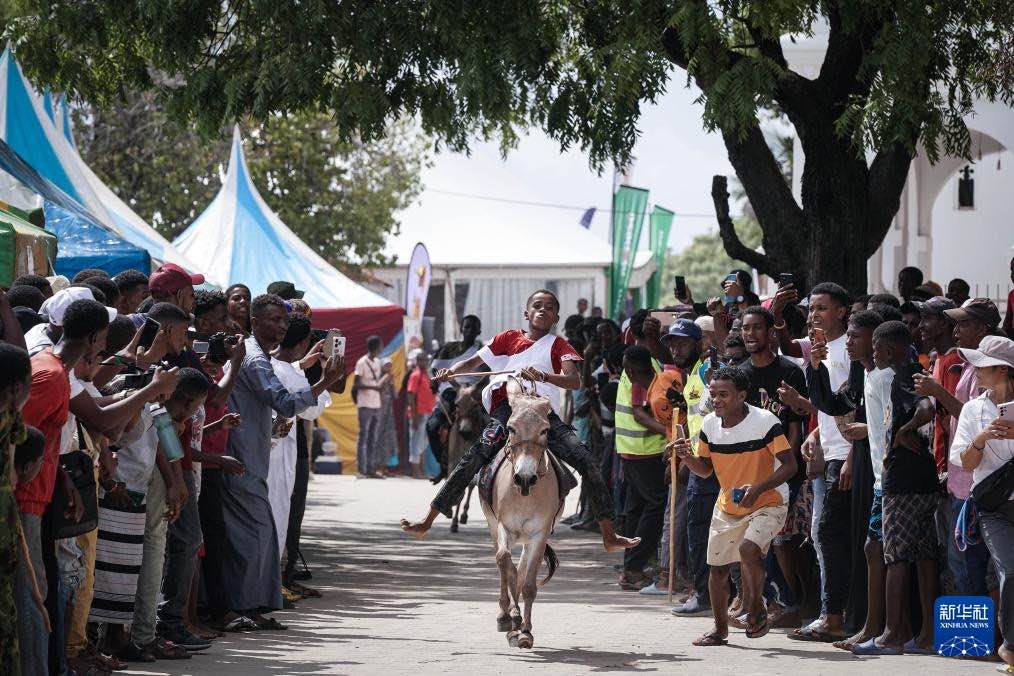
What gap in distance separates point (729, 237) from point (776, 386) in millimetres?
5581

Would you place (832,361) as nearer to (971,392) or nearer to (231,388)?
(971,392)

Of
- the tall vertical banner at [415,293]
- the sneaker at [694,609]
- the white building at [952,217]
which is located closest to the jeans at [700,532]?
the sneaker at [694,609]

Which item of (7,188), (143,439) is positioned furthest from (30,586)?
(7,188)

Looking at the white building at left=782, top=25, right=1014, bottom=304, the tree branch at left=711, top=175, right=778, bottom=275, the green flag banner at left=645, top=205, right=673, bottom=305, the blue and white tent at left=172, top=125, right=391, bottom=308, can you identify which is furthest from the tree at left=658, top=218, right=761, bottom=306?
the tree branch at left=711, top=175, right=778, bottom=275

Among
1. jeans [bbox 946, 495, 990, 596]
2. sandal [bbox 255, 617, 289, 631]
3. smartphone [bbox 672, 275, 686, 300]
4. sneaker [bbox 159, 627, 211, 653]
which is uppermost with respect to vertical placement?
smartphone [bbox 672, 275, 686, 300]

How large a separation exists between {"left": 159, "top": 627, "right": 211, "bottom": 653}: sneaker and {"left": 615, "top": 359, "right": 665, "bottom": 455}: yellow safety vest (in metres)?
5.04

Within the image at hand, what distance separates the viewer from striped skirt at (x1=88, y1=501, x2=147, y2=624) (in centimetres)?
897

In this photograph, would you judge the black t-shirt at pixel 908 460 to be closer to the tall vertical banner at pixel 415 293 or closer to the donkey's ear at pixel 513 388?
the donkey's ear at pixel 513 388

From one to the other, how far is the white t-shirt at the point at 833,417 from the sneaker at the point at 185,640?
Answer: 170 inches

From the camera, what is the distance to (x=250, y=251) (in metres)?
22.6

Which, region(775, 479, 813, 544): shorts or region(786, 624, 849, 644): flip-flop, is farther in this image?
region(775, 479, 813, 544): shorts

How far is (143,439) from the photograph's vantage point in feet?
29.7

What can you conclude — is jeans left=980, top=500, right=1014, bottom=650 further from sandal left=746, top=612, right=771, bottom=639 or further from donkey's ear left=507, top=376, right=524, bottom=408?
donkey's ear left=507, top=376, right=524, bottom=408

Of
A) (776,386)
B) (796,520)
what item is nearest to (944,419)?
(776,386)
